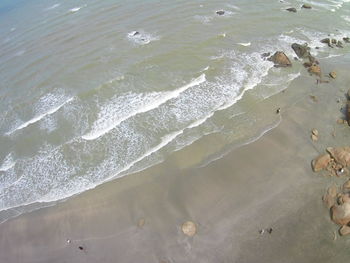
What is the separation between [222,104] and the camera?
64.2 ft

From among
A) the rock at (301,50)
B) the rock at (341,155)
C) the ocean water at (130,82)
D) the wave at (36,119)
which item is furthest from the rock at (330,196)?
the wave at (36,119)

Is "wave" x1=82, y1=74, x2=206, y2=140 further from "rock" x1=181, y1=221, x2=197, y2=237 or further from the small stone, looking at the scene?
"rock" x1=181, y1=221, x2=197, y2=237

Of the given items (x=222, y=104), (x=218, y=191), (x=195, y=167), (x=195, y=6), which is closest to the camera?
(x=218, y=191)

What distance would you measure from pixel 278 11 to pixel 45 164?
2458 centimetres

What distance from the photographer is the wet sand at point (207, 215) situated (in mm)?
12820

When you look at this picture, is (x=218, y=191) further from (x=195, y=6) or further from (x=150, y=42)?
(x=195, y=6)

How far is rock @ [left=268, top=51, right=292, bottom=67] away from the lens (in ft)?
73.0

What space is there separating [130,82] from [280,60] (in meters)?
10.9

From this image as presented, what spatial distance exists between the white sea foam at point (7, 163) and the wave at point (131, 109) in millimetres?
4270

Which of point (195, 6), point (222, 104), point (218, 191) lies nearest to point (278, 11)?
point (195, 6)

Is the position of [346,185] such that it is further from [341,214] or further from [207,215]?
[207,215]

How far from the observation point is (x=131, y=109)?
65.4ft

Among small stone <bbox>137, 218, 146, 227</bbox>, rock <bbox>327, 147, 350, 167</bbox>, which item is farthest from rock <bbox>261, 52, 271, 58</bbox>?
A: small stone <bbox>137, 218, 146, 227</bbox>

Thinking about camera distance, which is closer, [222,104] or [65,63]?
[222,104]
